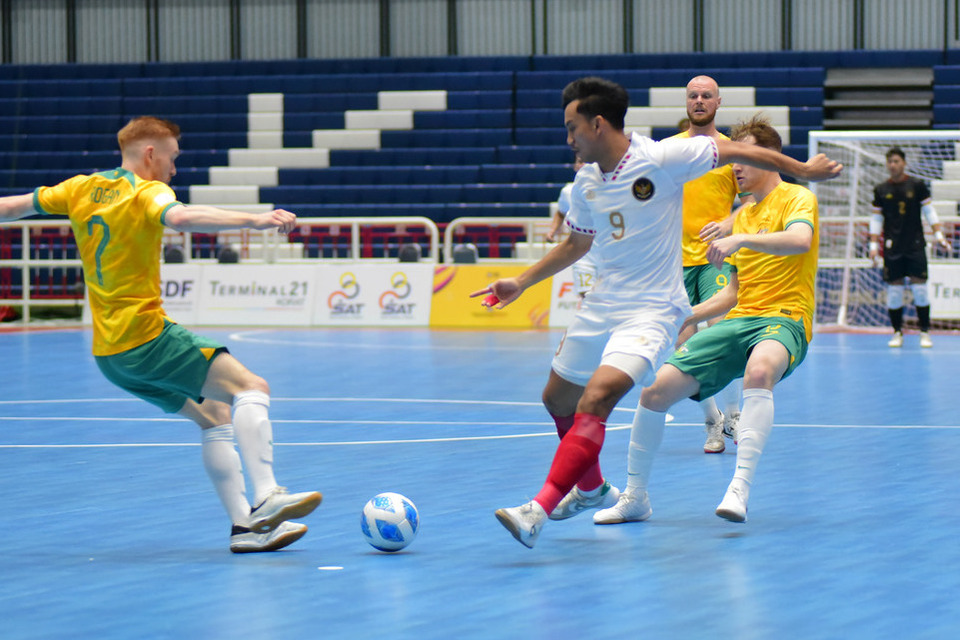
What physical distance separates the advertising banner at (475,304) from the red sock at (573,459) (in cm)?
1327

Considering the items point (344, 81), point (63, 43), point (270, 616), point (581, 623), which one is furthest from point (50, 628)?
point (63, 43)

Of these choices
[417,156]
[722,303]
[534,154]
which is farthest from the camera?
[417,156]

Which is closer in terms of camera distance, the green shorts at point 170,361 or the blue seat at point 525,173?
the green shorts at point 170,361

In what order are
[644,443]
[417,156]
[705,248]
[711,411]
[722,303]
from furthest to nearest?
1. [417,156]
2. [705,248]
3. [711,411]
4. [722,303]
5. [644,443]

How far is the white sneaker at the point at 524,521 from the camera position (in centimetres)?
477

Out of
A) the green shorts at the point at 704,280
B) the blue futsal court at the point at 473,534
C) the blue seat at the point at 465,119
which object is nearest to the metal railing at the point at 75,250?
the blue seat at the point at 465,119

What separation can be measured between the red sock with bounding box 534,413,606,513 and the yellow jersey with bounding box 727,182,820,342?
139 centimetres

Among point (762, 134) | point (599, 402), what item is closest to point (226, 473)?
point (599, 402)

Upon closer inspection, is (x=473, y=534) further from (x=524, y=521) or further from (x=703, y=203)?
(x=703, y=203)

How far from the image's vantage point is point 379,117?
25172mm

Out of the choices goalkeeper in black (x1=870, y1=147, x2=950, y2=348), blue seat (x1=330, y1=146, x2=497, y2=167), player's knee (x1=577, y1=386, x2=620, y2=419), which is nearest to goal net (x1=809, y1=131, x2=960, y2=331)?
goalkeeper in black (x1=870, y1=147, x2=950, y2=348)

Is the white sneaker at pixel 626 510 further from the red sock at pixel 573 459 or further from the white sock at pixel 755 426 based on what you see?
the red sock at pixel 573 459

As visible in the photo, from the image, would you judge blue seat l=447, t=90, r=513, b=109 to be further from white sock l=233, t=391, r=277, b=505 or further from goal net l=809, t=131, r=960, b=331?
white sock l=233, t=391, r=277, b=505

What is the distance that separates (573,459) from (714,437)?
2949 millimetres
